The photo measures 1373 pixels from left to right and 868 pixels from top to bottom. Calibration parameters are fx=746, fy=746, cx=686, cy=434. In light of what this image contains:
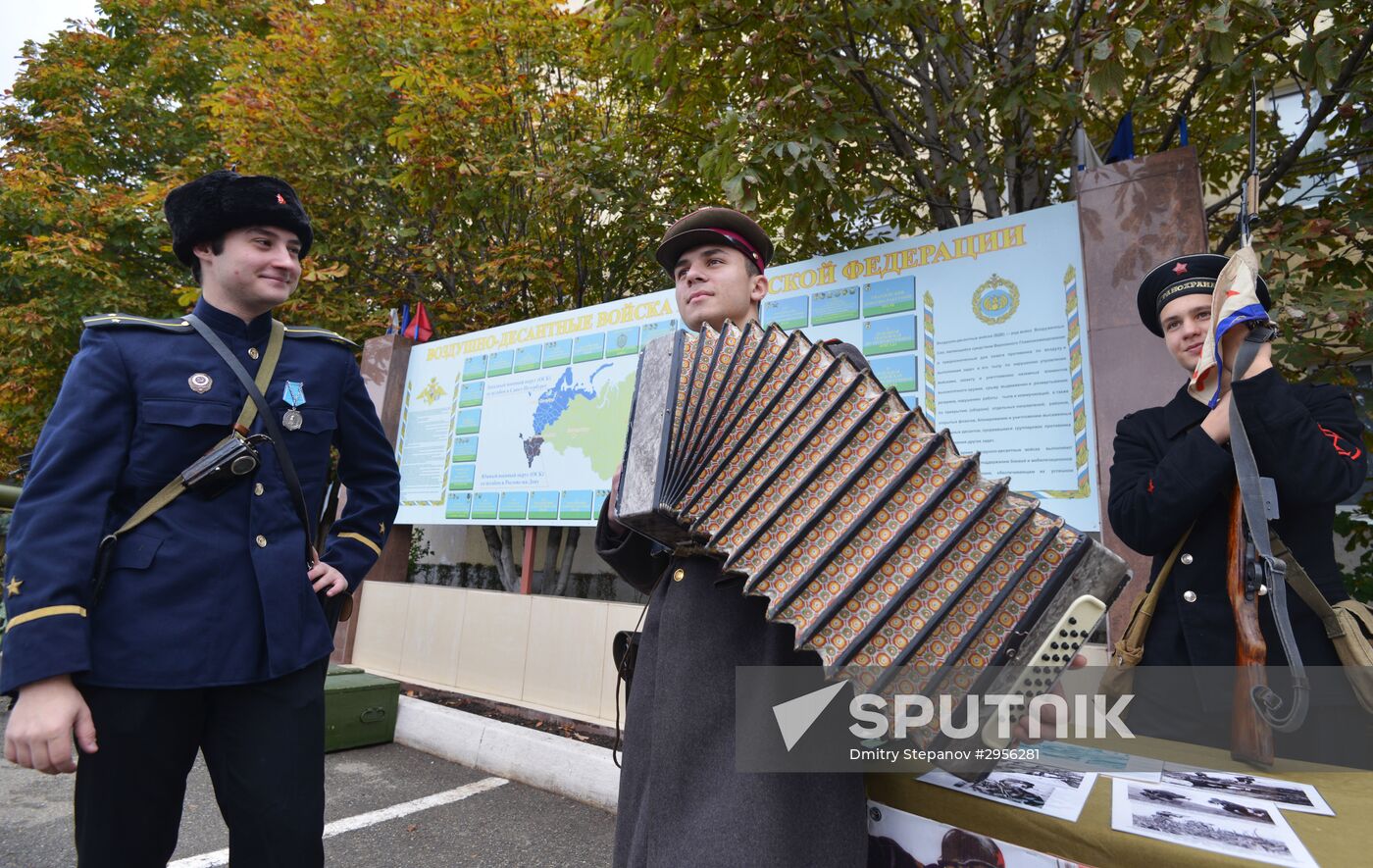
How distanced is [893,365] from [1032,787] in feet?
8.73

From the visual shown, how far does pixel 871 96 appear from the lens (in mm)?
4164

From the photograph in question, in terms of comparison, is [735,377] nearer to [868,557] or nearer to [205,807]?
[868,557]

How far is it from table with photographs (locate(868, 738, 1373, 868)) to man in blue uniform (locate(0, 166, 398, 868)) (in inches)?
55.6

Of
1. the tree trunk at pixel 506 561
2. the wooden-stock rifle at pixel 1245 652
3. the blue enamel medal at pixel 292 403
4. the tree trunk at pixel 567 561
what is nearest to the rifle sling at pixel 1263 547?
the wooden-stock rifle at pixel 1245 652

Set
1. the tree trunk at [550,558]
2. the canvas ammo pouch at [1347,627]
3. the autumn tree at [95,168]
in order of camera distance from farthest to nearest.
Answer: the autumn tree at [95,168], the tree trunk at [550,558], the canvas ammo pouch at [1347,627]

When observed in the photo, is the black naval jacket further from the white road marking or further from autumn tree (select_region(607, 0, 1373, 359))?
the white road marking

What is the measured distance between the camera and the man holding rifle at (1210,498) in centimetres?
164

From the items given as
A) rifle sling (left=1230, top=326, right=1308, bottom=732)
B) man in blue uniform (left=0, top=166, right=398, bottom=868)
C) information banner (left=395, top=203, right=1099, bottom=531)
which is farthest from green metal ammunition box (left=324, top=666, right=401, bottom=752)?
rifle sling (left=1230, top=326, right=1308, bottom=732)

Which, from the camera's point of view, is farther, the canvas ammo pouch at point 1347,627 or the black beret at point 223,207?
the black beret at point 223,207

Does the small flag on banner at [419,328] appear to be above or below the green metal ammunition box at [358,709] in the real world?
above

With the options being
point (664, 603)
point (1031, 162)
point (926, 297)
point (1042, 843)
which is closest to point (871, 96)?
point (1031, 162)

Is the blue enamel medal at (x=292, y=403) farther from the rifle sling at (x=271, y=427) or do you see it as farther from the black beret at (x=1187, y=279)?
the black beret at (x=1187, y=279)

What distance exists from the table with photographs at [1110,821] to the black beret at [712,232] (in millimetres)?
1267

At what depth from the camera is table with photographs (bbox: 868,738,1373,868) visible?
1019 millimetres
